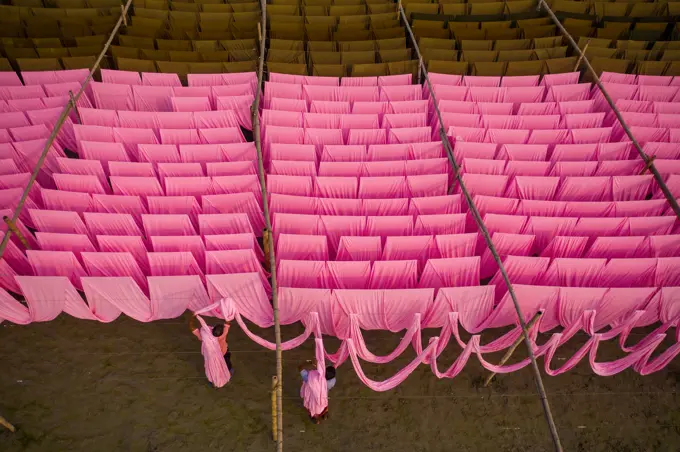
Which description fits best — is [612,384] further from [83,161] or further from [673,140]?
[83,161]

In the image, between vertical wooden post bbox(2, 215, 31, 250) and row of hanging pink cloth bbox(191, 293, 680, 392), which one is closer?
row of hanging pink cloth bbox(191, 293, 680, 392)

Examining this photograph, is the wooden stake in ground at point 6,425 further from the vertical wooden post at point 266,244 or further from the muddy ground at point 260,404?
the vertical wooden post at point 266,244

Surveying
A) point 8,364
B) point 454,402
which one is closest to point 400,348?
point 454,402

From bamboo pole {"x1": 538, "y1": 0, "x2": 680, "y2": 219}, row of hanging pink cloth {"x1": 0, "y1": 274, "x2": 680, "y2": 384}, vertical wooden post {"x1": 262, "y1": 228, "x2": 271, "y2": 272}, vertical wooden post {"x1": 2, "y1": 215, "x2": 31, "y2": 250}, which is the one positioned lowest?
row of hanging pink cloth {"x1": 0, "y1": 274, "x2": 680, "y2": 384}

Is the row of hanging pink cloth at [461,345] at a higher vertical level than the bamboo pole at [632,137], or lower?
lower

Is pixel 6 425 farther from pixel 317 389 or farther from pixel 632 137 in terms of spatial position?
pixel 632 137

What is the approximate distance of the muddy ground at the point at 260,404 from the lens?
19.0ft

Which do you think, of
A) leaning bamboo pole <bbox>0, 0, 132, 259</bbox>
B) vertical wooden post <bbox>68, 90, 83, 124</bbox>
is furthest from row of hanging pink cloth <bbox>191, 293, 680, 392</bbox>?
vertical wooden post <bbox>68, 90, 83, 124</bbox>

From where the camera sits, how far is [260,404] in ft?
20.1

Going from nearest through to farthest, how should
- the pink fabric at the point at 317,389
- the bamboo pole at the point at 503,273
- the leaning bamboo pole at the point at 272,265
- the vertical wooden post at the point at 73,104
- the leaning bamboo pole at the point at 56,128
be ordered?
the bamboo pole at the point at 503,273 < the leaning bamboo pole at the point at 272,265 < the pink fabric at the point at 317,389 < the leaning bamboo pole at the point at 56,128 < the vertical wooden post at the point at 73,104

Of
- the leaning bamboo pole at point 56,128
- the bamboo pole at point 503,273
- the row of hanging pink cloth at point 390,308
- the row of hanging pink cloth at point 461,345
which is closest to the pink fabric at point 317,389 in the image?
the row of hanging pink cloth at point 461,345

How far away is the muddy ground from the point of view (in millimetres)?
5801

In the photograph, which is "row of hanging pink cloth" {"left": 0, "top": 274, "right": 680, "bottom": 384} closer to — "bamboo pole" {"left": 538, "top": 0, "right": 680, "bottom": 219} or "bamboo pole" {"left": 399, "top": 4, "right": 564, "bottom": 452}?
"bamboo pole" {"left": 399, "top": 4, "right": 564, "bottom": 452}

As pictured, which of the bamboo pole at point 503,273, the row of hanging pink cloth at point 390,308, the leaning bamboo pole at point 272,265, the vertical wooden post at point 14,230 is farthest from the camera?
the vertical wooden post at point 14,230
